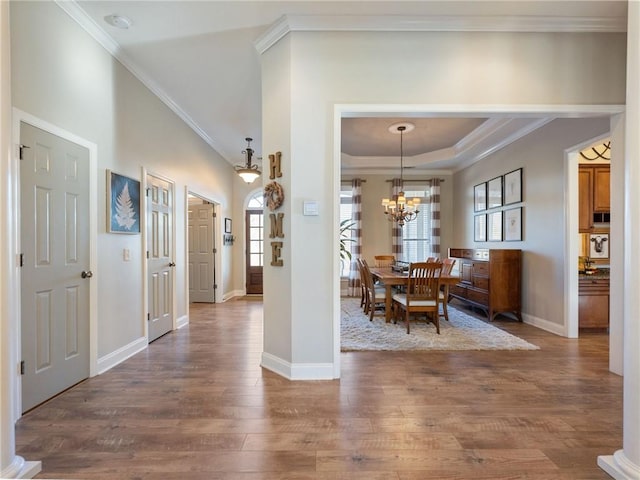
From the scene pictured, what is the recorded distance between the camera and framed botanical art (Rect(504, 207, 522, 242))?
4793 millimetres

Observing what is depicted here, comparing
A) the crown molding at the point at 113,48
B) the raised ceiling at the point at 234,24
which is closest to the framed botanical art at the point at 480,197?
the raised ceiling at the point at 234,24

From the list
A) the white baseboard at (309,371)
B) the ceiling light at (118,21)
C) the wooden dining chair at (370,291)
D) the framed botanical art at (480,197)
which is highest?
the ceiling light at (118,21)

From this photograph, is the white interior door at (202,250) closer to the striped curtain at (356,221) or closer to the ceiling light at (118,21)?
the striped curtain at (356,221)

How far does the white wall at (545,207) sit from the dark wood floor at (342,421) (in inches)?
48.5

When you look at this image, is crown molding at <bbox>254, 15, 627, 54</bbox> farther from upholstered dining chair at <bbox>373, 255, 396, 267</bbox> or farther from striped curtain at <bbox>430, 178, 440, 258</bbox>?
striped curtain at <bbox>430, 178, 440, 258</bbox>

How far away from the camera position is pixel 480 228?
599cm

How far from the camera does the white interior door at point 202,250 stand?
247 inches

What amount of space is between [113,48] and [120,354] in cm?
293

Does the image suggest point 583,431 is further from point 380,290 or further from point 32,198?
point 32,198

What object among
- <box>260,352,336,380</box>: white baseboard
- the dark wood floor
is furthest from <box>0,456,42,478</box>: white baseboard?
<box>260,352,336,380</box>: white baseboard

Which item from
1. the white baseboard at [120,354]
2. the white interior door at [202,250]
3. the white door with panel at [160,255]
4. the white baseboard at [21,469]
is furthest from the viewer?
the white interior door at [202,250]

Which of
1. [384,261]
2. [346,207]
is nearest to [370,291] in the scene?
[384,261]

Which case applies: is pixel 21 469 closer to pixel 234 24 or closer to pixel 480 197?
pixel 234 24

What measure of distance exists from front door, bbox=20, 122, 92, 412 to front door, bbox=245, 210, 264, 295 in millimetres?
4741
